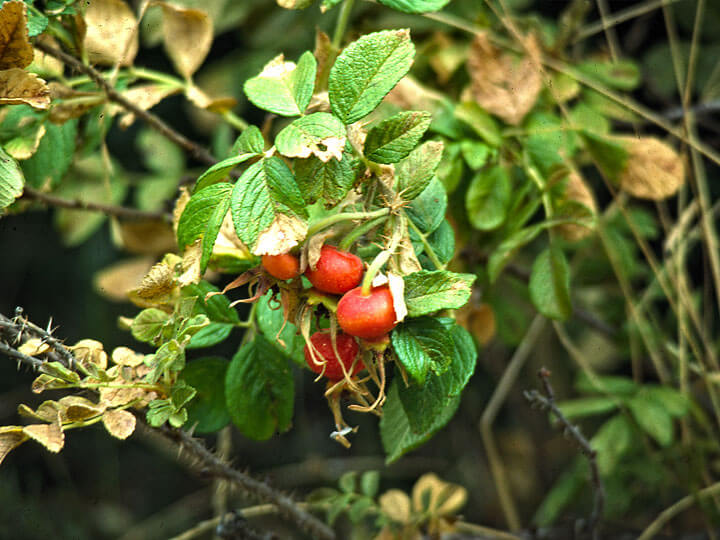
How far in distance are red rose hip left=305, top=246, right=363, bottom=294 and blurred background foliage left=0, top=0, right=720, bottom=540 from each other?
44 centimetres

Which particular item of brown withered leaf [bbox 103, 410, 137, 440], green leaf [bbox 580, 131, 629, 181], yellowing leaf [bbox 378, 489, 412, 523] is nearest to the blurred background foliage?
green leaf [bbox 580, 131, 629, 181]

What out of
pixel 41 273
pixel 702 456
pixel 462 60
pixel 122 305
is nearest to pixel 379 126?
pixel 462 60

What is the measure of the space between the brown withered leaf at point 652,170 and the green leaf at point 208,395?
22.7 inches

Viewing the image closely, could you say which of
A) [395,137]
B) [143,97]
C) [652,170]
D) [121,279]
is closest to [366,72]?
[395,137]

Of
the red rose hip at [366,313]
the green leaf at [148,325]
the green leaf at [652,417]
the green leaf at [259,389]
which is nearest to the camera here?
the red rose hip at [366,313]

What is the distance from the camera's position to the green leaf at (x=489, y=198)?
812 mm

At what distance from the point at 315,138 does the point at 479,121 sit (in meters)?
0.37

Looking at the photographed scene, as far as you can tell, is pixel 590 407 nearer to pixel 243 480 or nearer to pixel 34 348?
pixel 243 480

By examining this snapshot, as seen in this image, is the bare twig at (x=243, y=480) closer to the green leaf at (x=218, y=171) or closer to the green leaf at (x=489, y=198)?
the green leaf at (x=218, y=171)

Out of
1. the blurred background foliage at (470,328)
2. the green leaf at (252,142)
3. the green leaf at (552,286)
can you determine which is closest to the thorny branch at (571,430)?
the green leaf at (552,286)

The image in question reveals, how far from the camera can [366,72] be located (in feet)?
1.76

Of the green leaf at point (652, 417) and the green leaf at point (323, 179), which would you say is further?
the green leaf at point (652, 417)

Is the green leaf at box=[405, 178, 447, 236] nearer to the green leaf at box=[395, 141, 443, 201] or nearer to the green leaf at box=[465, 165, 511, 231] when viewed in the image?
the green leaf at box=[395, 141, 443, 201]

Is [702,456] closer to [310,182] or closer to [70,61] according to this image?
[310,182]
